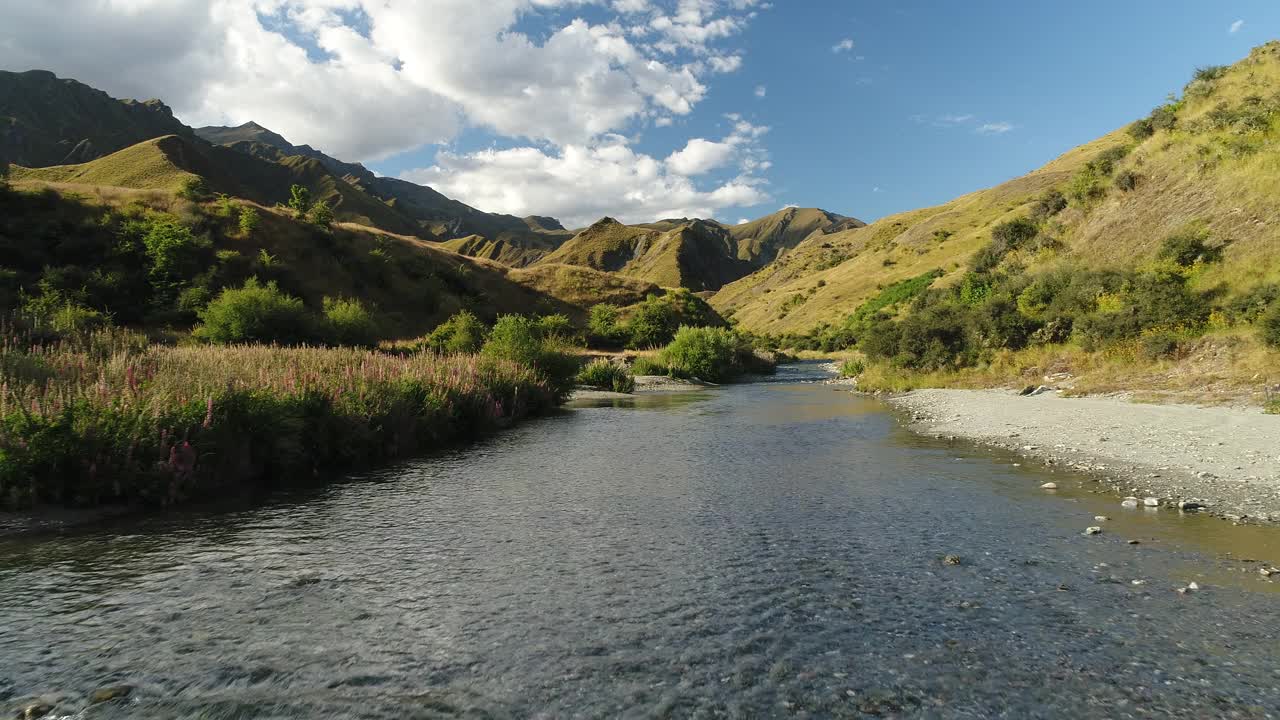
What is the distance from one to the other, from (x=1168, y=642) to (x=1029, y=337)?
1105 inches

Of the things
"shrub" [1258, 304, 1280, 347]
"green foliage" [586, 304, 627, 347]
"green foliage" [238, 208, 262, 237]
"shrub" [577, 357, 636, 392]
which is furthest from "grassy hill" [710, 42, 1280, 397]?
"green foliage" [238, 208, 262, 237]

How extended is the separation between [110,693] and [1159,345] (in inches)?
1138

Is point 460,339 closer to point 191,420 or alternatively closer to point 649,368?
point 649,368

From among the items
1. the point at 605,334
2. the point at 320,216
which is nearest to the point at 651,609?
the point at 605,334

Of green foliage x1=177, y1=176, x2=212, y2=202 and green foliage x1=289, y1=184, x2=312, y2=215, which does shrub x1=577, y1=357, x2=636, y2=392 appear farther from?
green foliage x1=177, y1=176, x2=212, y2=202

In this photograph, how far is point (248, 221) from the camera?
6694cm

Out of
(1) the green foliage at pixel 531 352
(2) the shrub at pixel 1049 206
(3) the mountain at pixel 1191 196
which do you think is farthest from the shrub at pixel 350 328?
(2) the shrub at pixel 1049 206

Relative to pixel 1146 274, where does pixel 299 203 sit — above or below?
above

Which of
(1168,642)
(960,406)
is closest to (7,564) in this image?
(1168,642)

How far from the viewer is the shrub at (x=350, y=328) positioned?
38253mm

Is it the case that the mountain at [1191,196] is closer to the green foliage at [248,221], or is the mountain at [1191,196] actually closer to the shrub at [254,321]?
the shrub at [254,321]

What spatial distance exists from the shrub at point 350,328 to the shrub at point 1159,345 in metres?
38.1

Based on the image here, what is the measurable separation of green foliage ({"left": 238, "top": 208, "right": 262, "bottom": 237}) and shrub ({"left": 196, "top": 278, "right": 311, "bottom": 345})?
3660 cm

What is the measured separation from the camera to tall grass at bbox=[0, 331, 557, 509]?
855cm
